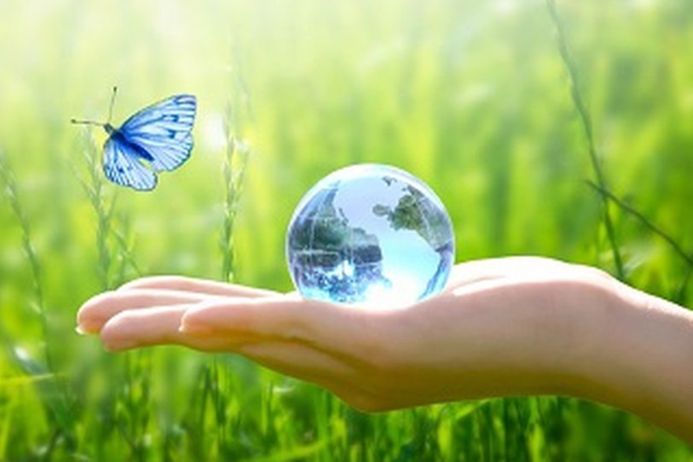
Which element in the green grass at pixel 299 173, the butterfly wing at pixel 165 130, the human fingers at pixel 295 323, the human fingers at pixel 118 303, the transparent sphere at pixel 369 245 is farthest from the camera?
the green grass at pixel 299 173

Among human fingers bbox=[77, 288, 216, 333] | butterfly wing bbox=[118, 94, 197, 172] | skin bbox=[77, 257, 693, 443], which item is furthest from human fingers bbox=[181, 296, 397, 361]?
butterfly wing bbox=[118, 94, 197, 172]

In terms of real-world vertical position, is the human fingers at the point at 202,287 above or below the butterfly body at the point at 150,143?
below

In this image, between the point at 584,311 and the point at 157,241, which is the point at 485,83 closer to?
the point at 157,241

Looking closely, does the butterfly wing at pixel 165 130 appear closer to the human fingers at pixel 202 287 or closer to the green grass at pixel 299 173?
the green grass at pixel 299 173

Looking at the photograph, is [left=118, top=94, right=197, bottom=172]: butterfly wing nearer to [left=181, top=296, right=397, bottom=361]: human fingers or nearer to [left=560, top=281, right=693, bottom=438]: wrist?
[left=181, top=296, right=397, bottom=361]: human fingers

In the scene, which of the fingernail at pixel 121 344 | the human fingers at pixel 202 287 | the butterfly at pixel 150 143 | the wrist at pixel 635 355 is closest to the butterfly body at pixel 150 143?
the butterfly at pixel 150 143

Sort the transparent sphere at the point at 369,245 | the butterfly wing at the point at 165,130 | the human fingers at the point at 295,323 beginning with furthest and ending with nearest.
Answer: the butterfly wing at the point at 165,130 < the transparent sphere at the point at 369,245 < the human fingers at the point at 295,323
